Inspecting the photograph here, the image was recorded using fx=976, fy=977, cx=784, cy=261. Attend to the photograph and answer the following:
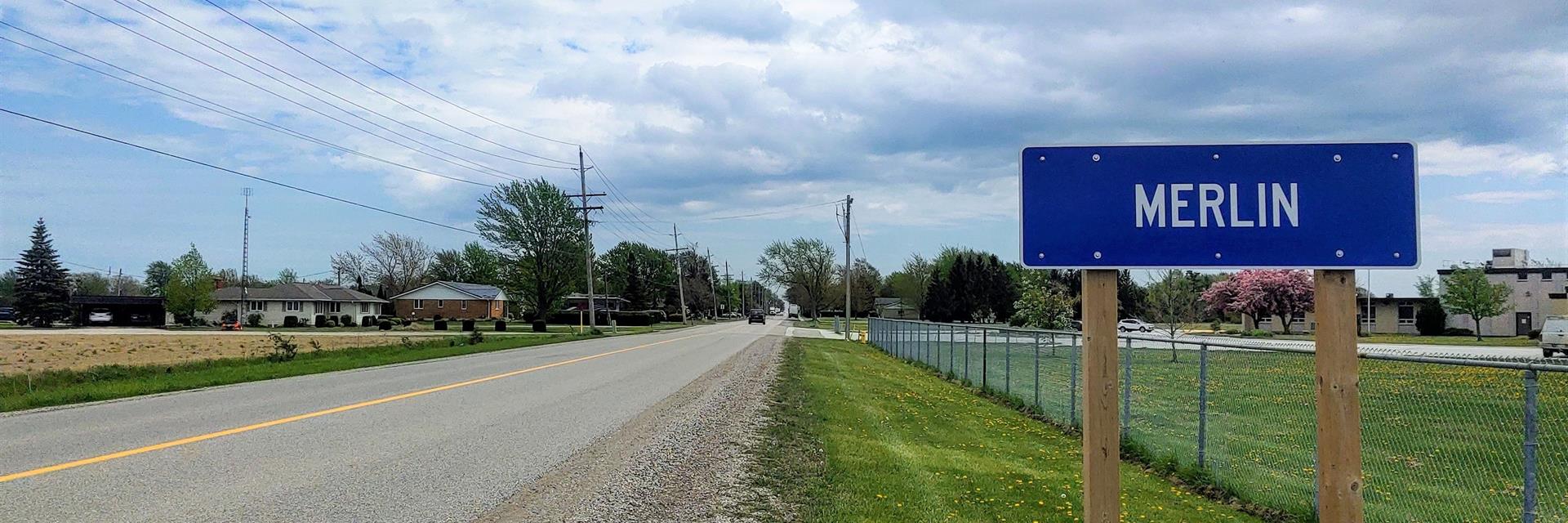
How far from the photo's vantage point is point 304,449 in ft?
29.3

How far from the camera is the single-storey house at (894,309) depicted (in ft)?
324

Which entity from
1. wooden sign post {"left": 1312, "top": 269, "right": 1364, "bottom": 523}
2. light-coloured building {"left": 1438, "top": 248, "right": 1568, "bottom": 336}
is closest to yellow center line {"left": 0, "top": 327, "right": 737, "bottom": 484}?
wooden sign post {"left": 1312, "top": 269, "right": 1364, "bottom": 523}

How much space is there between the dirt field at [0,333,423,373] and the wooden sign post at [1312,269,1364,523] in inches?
1089

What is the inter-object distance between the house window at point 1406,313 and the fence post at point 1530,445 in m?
71.6

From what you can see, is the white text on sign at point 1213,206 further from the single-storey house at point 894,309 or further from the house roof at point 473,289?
the house roof at point 473,289

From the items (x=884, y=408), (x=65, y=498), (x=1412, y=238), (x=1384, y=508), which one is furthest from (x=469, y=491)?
(x=884, y=408)

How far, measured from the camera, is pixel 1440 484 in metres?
7.04

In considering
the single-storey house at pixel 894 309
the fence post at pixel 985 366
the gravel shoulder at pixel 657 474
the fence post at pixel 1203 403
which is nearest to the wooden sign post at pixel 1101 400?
the gravel shoulder at pixel 657 474

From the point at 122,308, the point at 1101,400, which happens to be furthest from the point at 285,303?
the point at 1101,400

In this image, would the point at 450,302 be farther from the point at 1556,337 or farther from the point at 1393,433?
the point at 1393,433

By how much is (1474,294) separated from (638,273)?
9207 centimetres

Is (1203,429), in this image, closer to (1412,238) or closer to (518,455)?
(1412,238)

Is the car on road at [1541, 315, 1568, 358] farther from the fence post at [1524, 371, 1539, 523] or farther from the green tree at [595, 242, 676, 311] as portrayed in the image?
the green tree at [595, 242, 676, 311]

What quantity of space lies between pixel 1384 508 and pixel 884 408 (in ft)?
24.3
